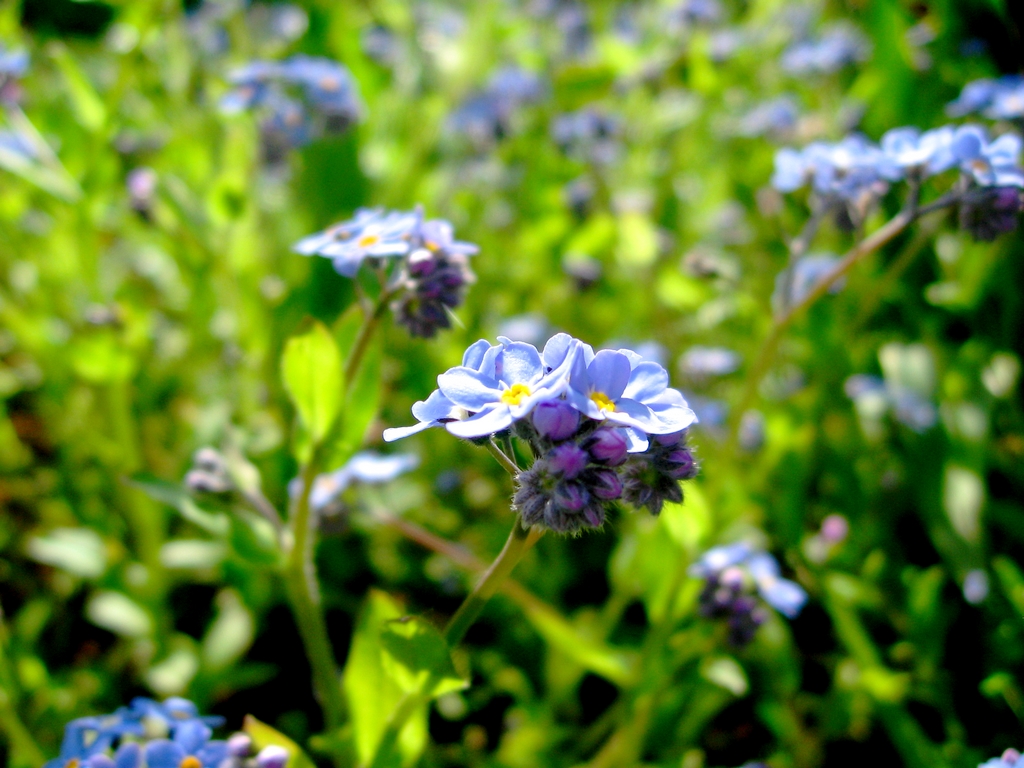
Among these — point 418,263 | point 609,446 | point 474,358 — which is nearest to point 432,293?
point 418,263

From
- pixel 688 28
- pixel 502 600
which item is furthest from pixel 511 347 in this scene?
pixel 688 28

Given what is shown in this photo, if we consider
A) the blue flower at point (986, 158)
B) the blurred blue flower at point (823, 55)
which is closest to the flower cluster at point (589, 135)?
the blurred blue flower at point (823, 55)

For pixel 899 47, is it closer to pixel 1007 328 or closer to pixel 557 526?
pixel 1007 328

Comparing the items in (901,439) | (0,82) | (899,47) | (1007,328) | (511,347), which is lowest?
(901,439)

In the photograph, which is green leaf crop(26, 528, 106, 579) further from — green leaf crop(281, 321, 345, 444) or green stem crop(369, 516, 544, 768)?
green stem crop(369, 516, 544, 768)

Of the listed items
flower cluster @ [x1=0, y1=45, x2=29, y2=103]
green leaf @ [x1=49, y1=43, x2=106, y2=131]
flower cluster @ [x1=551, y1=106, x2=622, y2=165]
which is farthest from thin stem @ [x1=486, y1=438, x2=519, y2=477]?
flower cluster @ [x1=551, y1=106, x2=622, y2=165]
